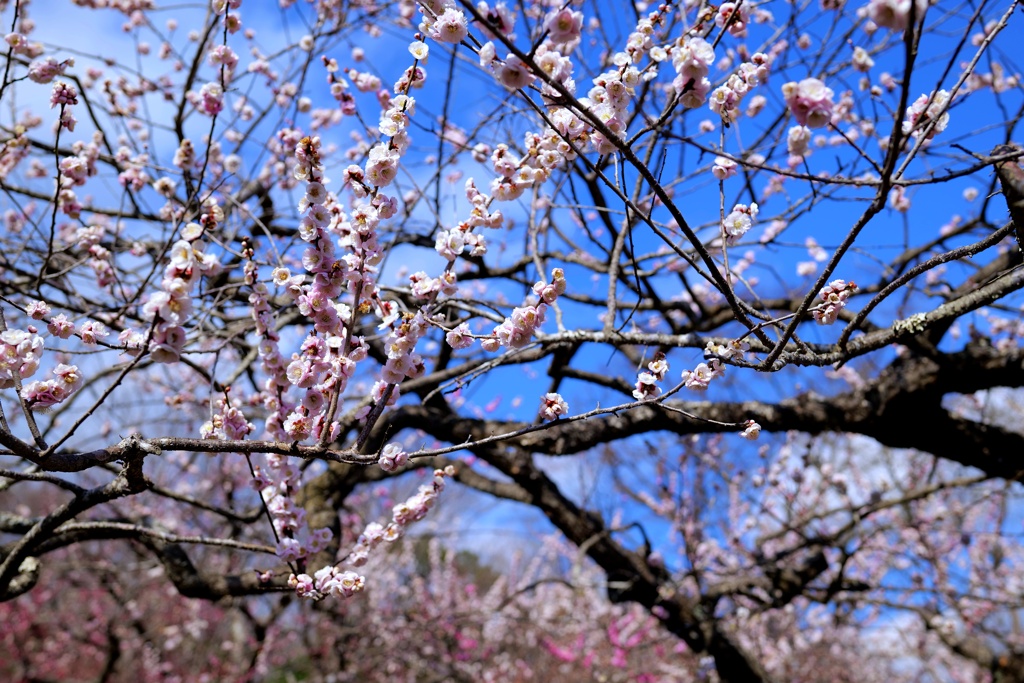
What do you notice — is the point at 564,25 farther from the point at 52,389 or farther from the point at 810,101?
the point at 52,389

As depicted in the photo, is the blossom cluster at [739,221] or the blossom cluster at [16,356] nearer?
the blossom cluster at [16,356]

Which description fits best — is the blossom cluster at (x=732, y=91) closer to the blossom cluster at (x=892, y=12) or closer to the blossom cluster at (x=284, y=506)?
the blossom cluster at (x=892, y=12)

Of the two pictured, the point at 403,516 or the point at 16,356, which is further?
the point at 403,516

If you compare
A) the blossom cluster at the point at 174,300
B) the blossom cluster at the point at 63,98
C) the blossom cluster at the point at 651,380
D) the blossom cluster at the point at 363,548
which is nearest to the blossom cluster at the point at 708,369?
the blossom cluster at the point at 651,380

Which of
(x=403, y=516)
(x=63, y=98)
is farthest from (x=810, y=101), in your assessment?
(x=63, y=98)

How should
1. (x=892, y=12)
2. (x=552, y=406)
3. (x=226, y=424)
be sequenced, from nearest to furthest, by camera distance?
(x=892, y=12) → (x=552, y=406) → (x=226, y=424)

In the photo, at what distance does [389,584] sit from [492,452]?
832 cm

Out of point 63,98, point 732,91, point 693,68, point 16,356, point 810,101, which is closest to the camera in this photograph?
point 810,101

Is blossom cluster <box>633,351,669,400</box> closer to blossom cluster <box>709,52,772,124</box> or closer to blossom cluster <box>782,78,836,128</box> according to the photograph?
blossom cluster <box>709,52,772,124</box>

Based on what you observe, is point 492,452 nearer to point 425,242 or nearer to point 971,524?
point 425,242

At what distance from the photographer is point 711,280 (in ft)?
5.55

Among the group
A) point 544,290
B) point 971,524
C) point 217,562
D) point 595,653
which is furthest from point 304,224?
point 971,524

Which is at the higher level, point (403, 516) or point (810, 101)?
point (810, 101)

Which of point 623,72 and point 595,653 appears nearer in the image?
point 623,72
